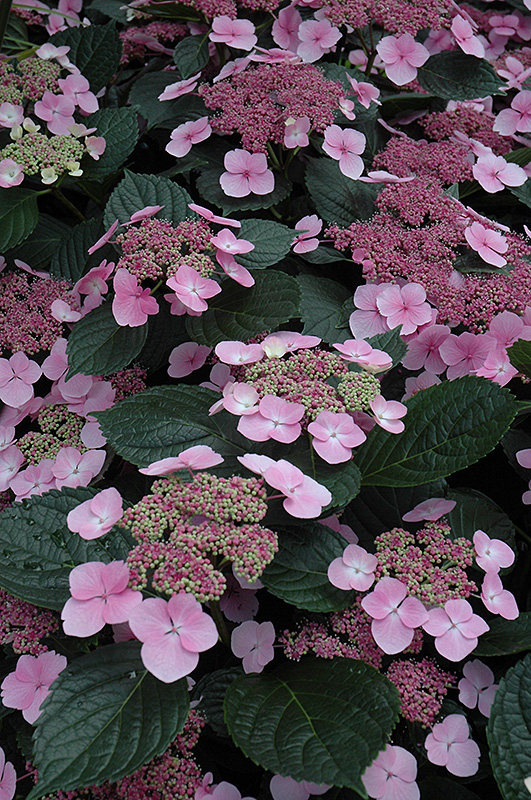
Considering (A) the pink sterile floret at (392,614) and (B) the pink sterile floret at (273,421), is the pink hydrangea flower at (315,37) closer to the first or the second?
(B) the pink sterile floret at (273,421)

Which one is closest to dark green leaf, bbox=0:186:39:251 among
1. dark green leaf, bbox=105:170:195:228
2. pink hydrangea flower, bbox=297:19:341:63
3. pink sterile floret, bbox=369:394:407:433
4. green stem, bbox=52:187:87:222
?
green stem, bbox=52:187:87:222

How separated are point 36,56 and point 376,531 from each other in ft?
3.87

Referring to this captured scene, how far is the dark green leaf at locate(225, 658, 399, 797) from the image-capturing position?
65cm

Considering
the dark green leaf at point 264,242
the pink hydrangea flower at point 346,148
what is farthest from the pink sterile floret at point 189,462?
the pink hydrangea flower at point 346,148

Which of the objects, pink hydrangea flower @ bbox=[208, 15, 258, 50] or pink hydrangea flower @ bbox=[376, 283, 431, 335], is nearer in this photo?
pink hydrangea flower @ bbox=[376, 283, 431, 335]

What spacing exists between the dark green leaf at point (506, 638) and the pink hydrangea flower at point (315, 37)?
39.4 inches

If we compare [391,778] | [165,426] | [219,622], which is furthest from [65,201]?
[391,778]

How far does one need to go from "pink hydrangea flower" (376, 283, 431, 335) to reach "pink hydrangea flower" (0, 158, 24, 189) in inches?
23.9

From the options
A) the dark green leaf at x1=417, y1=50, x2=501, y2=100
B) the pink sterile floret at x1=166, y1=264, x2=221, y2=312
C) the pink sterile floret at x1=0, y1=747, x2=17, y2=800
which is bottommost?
the pink sterile floret at x1=0, y1=747, x2=17, y2=800

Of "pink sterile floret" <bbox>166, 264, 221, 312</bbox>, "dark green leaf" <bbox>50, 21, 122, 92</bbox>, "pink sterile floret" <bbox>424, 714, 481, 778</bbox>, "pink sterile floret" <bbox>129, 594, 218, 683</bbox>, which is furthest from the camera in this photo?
"dark green leaf" <bbox>50, 21, 122, 92</bbox>

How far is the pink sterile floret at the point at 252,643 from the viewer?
2.61 feet

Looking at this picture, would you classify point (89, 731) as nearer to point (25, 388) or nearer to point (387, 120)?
point (25, 388)

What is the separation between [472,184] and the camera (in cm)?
129

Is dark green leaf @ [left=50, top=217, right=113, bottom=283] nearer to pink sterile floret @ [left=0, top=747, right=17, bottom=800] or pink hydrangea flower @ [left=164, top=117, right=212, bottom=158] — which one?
pink hydrangea flower @ [left=164, top=117, right=212, bottom=158]
